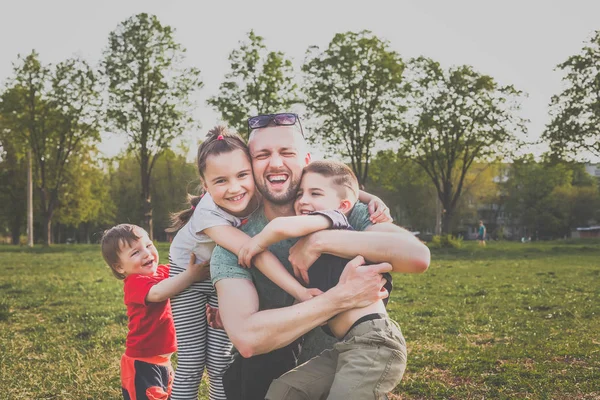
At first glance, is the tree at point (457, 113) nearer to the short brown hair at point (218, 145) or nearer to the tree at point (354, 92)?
the tree at point (354, 92)

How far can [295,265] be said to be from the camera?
3.27m

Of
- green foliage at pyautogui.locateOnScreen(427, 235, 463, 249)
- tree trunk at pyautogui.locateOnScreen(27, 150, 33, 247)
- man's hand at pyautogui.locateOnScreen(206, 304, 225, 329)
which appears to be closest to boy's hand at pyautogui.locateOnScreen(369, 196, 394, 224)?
man's hand at pyautogui.locateOnScreen(206, 304, 225, 329)

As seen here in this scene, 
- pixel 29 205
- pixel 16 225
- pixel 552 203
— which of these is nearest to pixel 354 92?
pixel 29 205

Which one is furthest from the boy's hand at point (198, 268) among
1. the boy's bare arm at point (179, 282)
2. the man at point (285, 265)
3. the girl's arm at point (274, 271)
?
the girl's arm at point (274, 271)

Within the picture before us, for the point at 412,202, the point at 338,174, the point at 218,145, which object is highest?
the point at 412,202

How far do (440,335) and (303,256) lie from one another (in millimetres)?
6790

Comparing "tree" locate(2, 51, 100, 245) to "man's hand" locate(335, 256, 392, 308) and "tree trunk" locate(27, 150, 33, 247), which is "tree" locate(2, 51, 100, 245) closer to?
"tree trunk" locate(27, 150, 33, 247)

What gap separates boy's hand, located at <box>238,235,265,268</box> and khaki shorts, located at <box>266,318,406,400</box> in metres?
0.62

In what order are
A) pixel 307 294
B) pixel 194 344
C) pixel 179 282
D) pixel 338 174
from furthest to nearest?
pixel 194 344
pixel 179 282
pixel 338 174
pixel 307 294

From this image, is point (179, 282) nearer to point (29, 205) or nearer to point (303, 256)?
point (303, 256)

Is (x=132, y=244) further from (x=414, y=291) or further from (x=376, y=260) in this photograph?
(x=414, y=291)

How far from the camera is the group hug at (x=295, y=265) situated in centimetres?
306

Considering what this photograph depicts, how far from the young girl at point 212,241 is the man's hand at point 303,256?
0.08 metres

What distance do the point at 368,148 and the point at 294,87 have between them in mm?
6497
